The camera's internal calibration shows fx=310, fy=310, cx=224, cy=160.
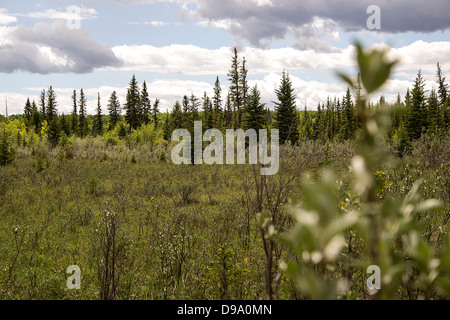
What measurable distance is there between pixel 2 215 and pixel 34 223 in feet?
4.62

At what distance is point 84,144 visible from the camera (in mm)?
28500

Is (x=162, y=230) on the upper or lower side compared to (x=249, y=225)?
upper

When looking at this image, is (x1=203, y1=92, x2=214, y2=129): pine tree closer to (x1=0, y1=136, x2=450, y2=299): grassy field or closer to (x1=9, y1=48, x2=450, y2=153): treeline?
(x1=9, y1=48, x2=450, y2=153): treeline

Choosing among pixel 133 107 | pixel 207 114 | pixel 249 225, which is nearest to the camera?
pixel 249 225

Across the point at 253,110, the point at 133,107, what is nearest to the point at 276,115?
the point at 253,110

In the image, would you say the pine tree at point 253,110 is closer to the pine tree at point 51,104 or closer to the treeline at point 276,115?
the treeline at point 276,115

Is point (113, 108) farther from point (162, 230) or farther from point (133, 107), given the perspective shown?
point (162, 230)

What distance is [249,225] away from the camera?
6824 millimetres

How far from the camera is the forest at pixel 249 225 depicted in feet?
1.82

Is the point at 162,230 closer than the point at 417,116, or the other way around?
the point at 162,230

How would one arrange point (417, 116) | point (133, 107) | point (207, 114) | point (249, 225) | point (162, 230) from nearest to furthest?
point (162, 230), point (249, 225), point (417, 116), point (133, 107), point (207, 114)

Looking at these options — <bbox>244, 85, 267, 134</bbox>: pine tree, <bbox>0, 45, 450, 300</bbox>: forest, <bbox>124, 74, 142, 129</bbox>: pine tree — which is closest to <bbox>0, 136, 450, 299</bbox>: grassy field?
<bbox>0, 45, 450, 300</bbox>: forest

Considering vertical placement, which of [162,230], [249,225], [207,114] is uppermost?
[207,114]
